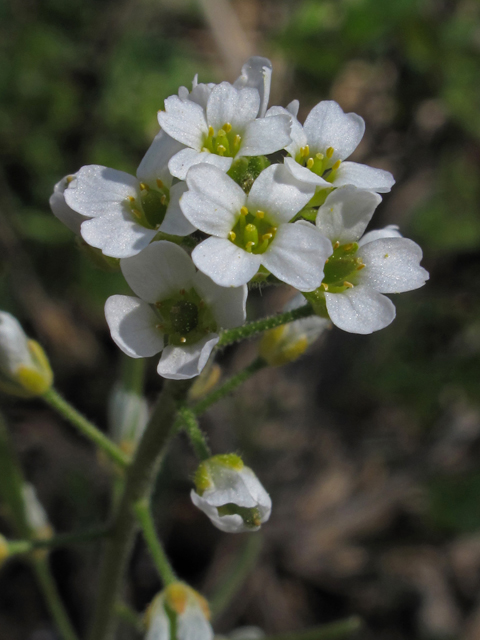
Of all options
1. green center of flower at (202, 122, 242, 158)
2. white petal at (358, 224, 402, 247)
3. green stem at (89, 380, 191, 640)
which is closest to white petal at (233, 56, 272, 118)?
green center of flower at (202, 122, 242, 158)

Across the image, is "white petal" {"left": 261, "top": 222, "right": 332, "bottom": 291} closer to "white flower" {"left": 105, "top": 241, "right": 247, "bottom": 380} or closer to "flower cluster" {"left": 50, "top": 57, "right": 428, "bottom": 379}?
"flower cluster" {"left": 50, "top": 57, "right": 428, "bottom": 379}

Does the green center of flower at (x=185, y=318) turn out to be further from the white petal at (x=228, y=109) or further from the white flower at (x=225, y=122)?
the white petal at (x=228, y=109)

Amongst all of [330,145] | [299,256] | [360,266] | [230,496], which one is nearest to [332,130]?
[330,145]

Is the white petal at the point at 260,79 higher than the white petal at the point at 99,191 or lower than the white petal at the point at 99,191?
higher

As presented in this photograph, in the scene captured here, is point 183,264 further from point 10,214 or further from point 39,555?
point 10,214

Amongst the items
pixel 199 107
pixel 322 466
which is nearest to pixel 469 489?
pixel 322 466

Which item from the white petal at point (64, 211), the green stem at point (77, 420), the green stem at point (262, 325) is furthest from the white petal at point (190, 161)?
the green stem at point (77, 420)
